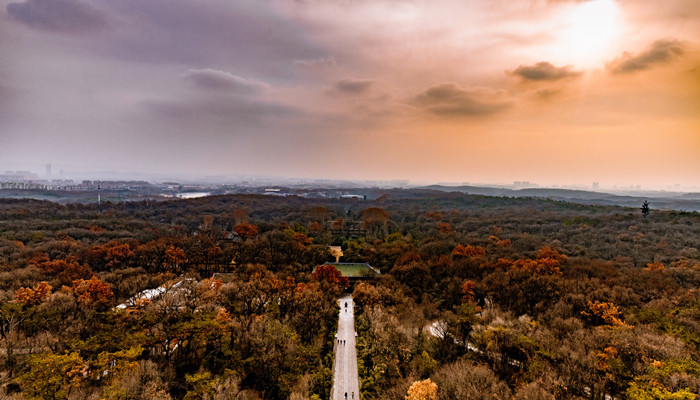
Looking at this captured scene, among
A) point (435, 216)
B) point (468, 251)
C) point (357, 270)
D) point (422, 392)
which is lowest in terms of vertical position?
point (357, 270)

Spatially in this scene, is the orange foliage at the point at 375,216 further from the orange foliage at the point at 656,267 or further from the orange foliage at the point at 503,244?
the orange foliage at the point at 656,267

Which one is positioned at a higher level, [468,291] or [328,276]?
[468,291]

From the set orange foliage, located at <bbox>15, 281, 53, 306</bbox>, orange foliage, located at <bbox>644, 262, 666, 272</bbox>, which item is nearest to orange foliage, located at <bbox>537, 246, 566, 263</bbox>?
orange foliage, located at <bbox>644, 262, 666, 272</bbox>

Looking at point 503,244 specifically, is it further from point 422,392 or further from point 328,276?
point 422,392

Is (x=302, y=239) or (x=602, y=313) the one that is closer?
(x=602, y=313)

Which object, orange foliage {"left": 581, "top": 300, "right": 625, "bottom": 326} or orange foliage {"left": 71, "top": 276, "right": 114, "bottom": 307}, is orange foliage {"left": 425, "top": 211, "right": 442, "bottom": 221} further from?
orange foliage {"left": 71, "top": 276, "right": 114, "bottom": 307}

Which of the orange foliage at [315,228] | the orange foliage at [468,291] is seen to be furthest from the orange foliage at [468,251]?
the orange foliage at [315,228]

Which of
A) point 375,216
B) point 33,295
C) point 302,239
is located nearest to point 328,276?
point 302,239
